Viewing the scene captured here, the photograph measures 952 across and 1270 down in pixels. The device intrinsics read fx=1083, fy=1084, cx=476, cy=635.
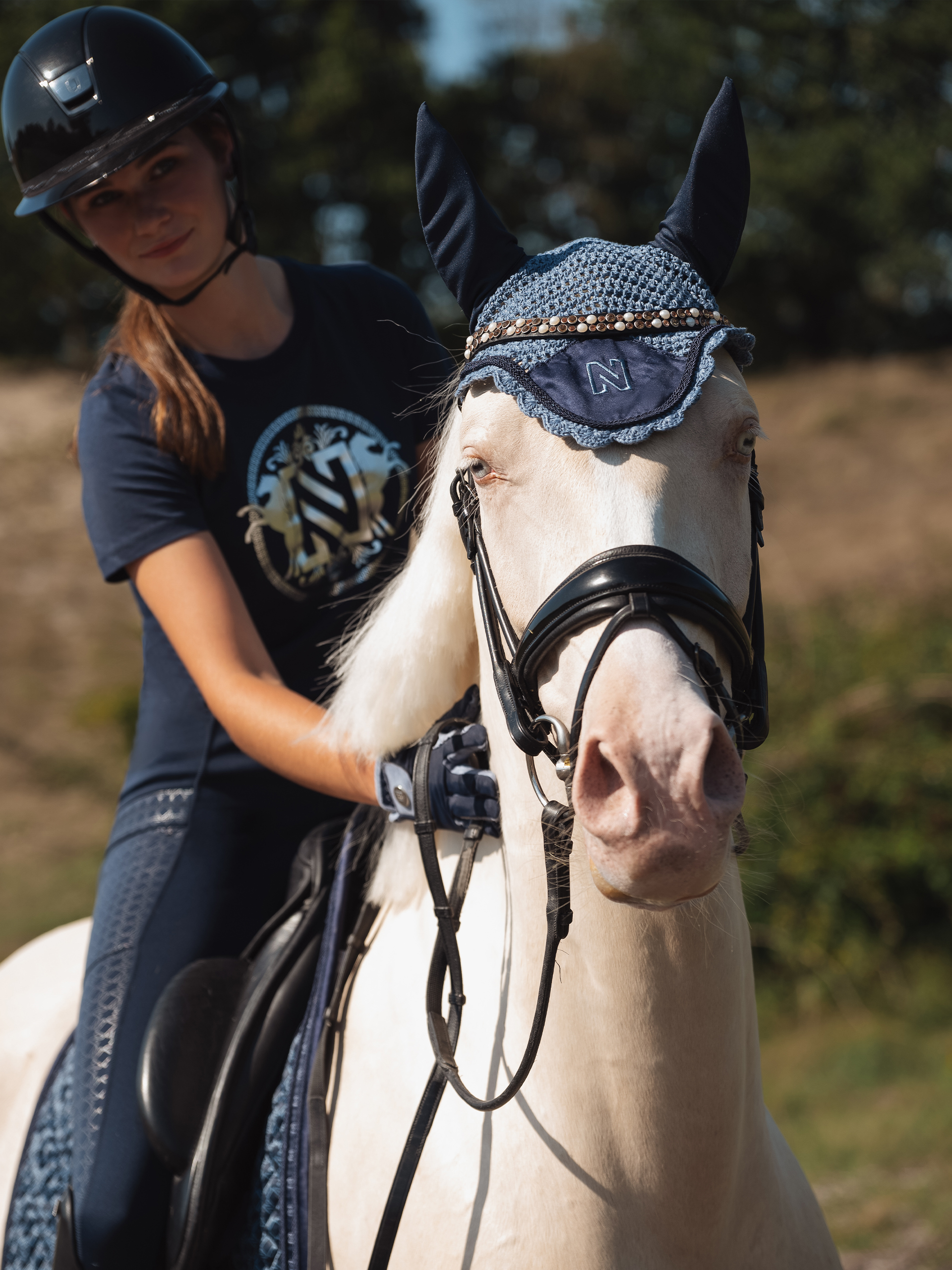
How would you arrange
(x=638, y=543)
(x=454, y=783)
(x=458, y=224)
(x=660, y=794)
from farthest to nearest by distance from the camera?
(x=454, y=783) < (x=458, y=224) < (x=638, y=543) < (x=660, y=794)

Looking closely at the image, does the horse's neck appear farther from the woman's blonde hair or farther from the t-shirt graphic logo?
the woman's blonde hair

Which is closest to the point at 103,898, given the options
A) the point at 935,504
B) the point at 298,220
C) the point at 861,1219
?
the point at 861,1219

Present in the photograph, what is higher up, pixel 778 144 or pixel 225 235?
pixel 778 144

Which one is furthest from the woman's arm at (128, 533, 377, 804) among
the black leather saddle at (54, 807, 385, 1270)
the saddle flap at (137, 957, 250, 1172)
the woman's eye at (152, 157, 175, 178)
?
the woman's eye at (152, 157, 175, 178)

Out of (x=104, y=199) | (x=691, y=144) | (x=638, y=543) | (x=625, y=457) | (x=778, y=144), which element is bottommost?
(x=638, y=543)

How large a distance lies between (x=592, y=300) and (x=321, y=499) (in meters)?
0.97

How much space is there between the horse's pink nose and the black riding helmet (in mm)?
1595

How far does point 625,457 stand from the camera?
4.78 ft

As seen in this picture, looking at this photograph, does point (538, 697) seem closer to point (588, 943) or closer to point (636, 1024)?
point (588, 943)

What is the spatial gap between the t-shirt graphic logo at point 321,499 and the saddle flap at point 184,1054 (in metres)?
0.82

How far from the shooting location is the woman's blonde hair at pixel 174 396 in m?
2.21

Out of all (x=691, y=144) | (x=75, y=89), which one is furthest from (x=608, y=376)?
(x=691, y=144)

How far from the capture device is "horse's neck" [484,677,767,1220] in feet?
5.17

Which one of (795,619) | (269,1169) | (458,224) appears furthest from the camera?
(795,619)
